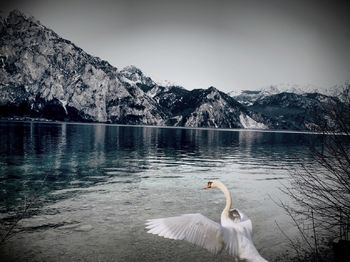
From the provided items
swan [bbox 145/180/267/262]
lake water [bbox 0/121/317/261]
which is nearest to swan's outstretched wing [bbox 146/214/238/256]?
swan [bbox 145/180/267/262]

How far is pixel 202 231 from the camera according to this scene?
6.65 meters

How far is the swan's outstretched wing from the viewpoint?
6.56 metres

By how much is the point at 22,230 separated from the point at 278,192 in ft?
54.2

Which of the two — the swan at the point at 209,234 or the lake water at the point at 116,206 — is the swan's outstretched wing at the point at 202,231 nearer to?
the swan at the point at 209,234

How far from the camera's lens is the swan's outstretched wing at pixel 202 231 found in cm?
656

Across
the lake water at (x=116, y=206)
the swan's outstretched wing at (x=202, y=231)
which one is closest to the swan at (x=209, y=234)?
the swan's outstretched wing at (x=202, y=231)

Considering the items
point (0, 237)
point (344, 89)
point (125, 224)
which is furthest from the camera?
point (125, 224)

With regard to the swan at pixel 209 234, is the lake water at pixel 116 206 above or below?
below

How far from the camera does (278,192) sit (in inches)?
858

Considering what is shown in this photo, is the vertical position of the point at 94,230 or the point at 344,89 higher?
the point at 344,89

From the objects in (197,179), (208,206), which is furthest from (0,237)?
(197,179)

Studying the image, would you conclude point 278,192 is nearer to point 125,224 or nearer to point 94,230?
point 125,224

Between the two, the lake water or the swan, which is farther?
the lake water

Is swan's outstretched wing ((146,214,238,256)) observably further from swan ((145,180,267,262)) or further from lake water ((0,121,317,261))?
lake water ((0,121,317,261))
